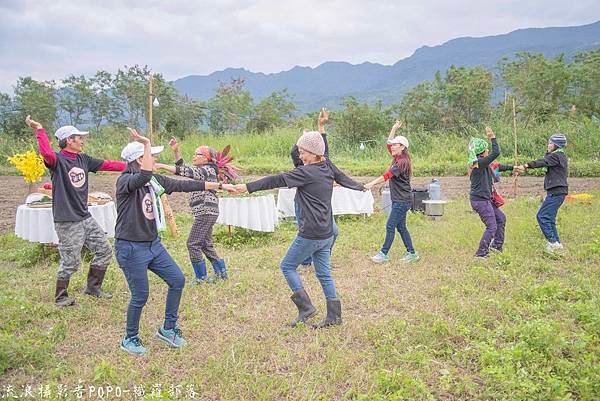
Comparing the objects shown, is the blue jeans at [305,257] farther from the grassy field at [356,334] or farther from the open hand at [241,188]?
the open hand at [241,188]

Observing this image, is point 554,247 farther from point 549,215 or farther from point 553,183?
point 553,183

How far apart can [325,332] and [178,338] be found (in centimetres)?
137

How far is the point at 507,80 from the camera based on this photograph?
1039 inches

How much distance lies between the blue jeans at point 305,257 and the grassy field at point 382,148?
13.2 m

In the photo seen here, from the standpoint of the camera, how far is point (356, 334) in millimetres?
4762

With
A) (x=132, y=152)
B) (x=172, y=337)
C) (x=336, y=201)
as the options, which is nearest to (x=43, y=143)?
(x=132, y=152)

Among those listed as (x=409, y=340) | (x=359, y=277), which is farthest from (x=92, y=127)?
(x=409, y=340)

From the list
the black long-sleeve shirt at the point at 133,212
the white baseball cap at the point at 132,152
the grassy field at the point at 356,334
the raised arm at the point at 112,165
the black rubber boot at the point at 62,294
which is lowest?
the grassy field at the point at 356,334

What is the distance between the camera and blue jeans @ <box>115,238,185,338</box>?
4262mm

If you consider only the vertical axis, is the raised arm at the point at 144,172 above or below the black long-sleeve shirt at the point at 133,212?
above

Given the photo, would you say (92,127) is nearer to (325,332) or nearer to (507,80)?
(507,80)

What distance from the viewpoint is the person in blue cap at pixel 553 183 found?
714 cm

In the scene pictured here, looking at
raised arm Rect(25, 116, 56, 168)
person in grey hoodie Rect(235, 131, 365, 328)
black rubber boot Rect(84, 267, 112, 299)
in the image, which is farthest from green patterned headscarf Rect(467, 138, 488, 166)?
raised arm Rect(25, 116, 56, 168)

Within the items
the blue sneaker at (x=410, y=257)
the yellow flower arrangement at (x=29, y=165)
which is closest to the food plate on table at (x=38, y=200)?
the yellow flower arrangement at (x=29, y=165)
